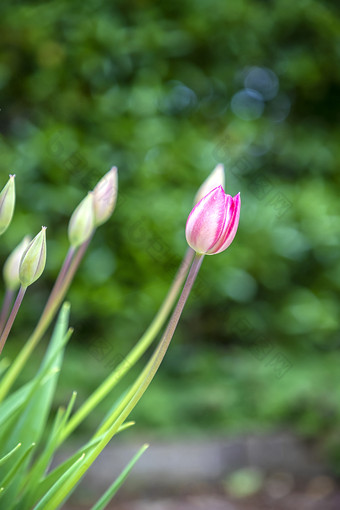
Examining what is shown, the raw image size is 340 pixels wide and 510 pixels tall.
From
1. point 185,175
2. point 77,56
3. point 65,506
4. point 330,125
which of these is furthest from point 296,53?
point 65,506

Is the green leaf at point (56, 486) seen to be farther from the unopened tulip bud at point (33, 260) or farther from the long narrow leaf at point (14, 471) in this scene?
the unopened tulip bud at point (33, 260)

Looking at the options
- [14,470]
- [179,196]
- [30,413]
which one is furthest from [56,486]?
[179,196]

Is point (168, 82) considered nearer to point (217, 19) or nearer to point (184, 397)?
point (217, 19)

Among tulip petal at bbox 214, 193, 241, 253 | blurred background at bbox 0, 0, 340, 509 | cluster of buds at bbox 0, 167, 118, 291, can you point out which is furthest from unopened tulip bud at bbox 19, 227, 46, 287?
blurred background at bbox 0, 0, 340, 509

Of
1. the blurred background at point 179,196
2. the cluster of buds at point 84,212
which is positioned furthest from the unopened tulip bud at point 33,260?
the blurred background at point 179,196

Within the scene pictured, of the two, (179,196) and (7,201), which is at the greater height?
(7,201)

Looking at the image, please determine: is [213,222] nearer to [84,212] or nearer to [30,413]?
[84,212]
